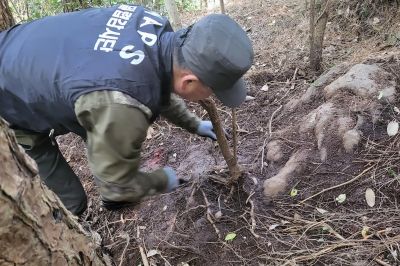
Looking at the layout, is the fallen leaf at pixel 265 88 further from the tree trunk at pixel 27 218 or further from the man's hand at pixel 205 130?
the tree trunk at pixel 27 218

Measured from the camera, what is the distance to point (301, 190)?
95.3 inches

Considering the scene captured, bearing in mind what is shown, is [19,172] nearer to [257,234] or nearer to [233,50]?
[233,50]

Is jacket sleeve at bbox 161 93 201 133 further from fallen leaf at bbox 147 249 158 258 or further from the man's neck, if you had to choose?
fallen leaf at bbox 147 249 158 258

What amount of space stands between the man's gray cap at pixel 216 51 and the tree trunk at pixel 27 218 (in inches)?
32.1

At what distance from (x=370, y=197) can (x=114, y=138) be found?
5.45 feet

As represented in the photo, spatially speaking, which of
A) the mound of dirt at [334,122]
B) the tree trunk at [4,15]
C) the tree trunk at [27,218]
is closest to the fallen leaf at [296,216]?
the mound of dirt at [334,122]

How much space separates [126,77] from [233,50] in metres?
0.48

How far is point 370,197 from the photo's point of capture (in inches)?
86.0

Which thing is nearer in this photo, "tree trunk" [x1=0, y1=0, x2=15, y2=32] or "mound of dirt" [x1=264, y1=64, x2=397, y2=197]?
"mound of dirt" [x1=264, y1=64, x2=397, y2=197]

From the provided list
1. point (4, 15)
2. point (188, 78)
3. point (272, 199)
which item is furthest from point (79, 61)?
point (4, 15)

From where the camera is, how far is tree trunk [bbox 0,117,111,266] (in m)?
0.85

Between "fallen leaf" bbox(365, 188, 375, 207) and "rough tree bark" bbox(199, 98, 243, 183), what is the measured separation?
34.1 inches

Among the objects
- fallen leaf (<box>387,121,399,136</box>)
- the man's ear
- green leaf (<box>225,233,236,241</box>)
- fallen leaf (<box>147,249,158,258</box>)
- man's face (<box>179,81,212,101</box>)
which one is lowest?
fallen leaf (<box>147,249,158,258</box>)

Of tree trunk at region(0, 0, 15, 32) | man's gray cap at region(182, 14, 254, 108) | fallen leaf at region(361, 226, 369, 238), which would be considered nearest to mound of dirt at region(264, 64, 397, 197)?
fallen leaf at region(361, 226, 369, 238)
